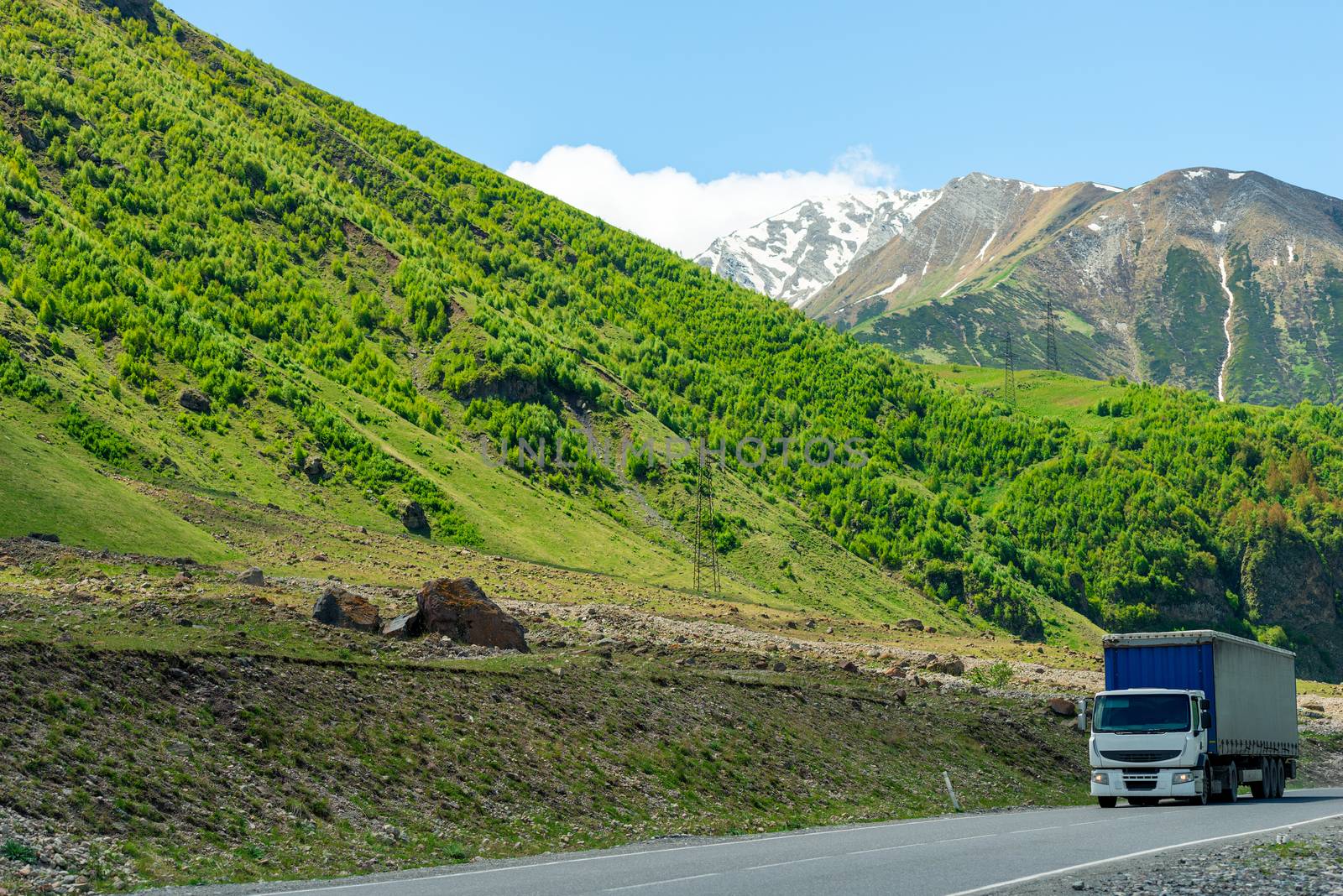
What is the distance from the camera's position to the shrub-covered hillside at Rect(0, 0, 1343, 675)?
88.0 meters

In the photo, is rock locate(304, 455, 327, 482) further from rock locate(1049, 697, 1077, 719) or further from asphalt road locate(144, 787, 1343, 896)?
asphalt road locate(144, 787, 1343, 896)

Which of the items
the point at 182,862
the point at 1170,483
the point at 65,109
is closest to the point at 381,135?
the point at 65,109

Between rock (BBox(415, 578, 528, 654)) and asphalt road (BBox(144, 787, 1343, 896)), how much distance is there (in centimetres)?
1829

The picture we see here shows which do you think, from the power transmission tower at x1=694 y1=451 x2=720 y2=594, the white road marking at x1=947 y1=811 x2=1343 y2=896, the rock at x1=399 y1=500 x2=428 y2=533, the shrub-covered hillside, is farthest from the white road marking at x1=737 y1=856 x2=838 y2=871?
the power transmission tower at x1=694 y1=451 x2=720 y2=594

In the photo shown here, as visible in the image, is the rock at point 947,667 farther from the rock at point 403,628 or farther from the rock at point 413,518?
the rock at point 413,518

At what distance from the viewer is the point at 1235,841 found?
22.4 meters

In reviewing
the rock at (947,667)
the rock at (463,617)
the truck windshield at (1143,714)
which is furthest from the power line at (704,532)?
the truck windshield at (1143,714)

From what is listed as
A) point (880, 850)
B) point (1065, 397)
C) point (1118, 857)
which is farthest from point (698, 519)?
point (1065, 397)

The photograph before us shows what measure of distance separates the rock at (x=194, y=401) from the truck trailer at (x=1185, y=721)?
6640cm

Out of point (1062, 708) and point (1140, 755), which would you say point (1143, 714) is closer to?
point (1140, 755)

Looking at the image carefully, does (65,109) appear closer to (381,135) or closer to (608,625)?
(381,135)

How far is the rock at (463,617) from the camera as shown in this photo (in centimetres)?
4353

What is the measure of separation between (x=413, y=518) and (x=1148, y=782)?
5996cm

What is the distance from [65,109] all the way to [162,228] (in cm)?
2115
